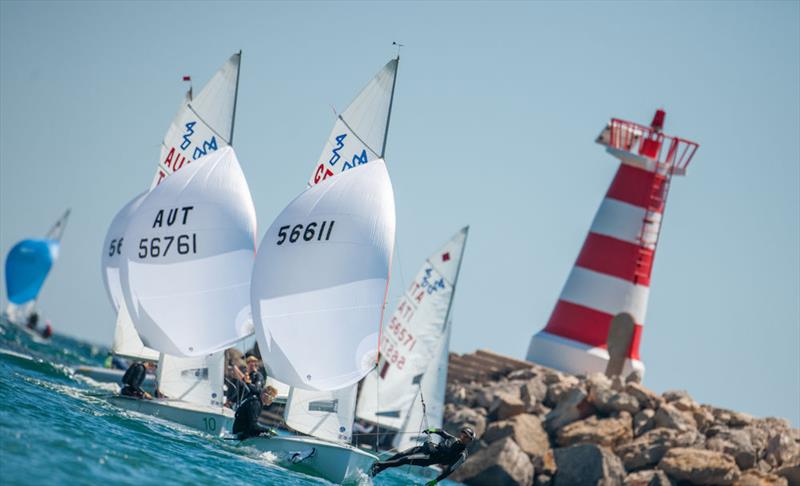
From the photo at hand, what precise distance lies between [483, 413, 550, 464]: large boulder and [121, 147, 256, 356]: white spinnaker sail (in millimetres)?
11606

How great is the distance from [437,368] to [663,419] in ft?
22.8

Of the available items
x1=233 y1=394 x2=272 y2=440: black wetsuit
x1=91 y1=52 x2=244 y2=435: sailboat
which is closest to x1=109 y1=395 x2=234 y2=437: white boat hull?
x1=91 y1=52 x2=244 y2=435: sailboat

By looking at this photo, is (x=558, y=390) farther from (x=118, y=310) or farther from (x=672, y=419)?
(x=118, y=310)

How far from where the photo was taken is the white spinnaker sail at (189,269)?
952 inches

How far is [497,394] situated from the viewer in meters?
37.0

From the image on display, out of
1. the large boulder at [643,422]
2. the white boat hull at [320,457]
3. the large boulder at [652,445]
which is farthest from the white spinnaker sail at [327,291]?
the large boulder at [643,422]

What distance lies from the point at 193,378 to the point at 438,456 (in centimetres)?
738

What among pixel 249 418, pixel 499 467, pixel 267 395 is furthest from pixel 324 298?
pixel 499 467

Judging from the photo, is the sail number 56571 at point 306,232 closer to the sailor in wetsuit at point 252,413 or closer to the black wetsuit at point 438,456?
the sailor in wetsuit at point 252,413

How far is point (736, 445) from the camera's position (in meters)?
32.3

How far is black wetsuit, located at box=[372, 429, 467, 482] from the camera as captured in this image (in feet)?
64.2

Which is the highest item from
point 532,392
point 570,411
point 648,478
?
point 532,392

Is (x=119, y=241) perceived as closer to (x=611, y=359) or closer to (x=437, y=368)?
(x=437, y=368)

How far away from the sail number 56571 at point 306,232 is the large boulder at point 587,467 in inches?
486
